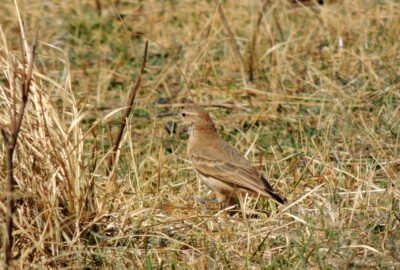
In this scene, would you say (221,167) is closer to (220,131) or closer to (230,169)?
(230,169)

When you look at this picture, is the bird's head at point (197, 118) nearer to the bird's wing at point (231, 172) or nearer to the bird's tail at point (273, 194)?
the bird's wing at point (231, 172)

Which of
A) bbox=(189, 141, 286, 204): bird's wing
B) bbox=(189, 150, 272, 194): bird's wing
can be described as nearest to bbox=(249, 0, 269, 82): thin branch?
bbox=(189, 141, 286, 204): bird's wing

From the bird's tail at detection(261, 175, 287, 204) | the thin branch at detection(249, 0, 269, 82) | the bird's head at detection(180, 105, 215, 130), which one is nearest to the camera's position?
the bird's tail at detection(261, 175, 287, 204)

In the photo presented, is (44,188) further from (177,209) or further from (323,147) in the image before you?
(323,147)

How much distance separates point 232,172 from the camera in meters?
6.53

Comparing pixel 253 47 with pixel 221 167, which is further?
pixel 253 47

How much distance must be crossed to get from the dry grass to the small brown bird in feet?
0.45

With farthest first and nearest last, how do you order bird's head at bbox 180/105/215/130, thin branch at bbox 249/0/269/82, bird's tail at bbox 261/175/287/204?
thin branch at bbox 249/0/269/82 < bird's head at bbox 180/105/215/130 < bird's tail at bbox 261/175/287/204

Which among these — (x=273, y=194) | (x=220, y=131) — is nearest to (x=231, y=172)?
(x=273, y=194)

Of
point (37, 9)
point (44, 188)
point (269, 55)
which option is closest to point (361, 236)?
point (44, 188)

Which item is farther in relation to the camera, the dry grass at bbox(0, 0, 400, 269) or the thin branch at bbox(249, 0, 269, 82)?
the thin branch at bbox(249, 0, 269, 82)

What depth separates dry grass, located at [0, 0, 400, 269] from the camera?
5328 millimetres

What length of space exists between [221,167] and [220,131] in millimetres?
1773

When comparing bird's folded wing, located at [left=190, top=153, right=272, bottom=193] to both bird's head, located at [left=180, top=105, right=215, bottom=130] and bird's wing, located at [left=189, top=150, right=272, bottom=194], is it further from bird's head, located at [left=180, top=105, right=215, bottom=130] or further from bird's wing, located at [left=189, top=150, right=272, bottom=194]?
bird's head, located at [left=180, top=105, right=215, bottom=130]
